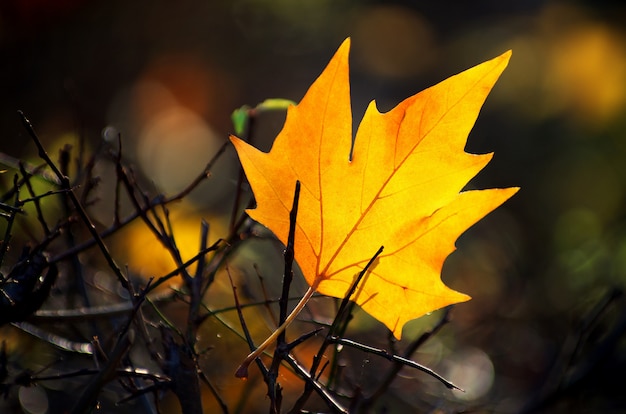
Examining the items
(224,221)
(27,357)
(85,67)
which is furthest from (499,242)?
(85,67)

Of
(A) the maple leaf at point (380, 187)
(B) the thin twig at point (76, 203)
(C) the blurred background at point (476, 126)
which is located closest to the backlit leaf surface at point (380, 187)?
(A) the maple leaf at point (380, 187)

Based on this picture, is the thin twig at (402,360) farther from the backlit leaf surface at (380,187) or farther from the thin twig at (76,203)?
the thin twig at (76,203)

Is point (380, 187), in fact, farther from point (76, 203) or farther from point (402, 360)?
point (76, 203)

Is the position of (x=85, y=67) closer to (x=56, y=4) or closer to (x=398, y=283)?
(x=56, y=4)

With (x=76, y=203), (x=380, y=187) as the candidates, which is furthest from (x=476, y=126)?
(x=76, y=203)

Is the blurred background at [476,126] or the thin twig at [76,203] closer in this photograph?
the thin twig at [76,203]

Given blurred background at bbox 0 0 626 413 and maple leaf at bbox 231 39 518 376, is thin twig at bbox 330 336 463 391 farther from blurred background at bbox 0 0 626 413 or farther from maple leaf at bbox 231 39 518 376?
blurred background at bbox 0 0 626 413
